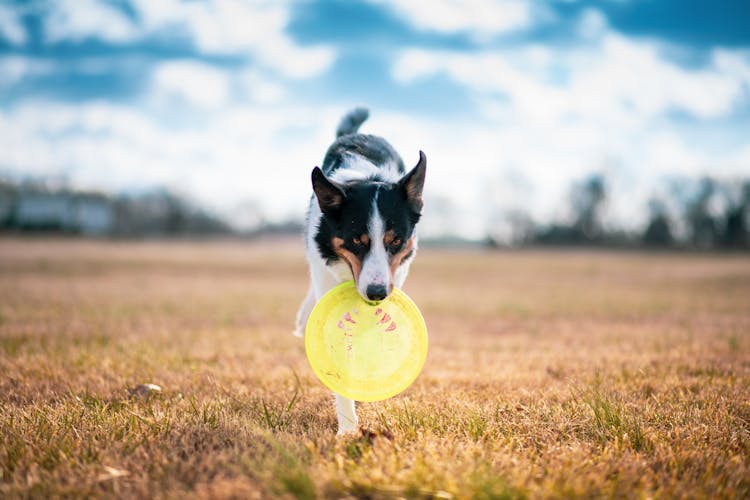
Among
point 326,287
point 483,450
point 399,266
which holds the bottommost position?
point 483,450

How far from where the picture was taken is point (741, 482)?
2.91m

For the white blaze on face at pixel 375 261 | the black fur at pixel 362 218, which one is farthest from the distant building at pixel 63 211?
the white blaze on face at pixel 375 261

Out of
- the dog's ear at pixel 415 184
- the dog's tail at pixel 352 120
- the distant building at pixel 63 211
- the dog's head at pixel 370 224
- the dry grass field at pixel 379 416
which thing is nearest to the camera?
the dry grass field at pixel 379 416

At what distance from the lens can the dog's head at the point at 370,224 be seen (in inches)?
145

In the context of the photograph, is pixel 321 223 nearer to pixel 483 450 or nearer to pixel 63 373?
pixel 483 450

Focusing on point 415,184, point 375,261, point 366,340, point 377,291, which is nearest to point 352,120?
point 415,184

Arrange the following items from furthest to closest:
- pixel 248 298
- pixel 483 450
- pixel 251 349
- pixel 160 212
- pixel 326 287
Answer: pixel 160 212 < pixel 248 298 < pixel 251 349 < pixel 326 287 < pixel 483 450

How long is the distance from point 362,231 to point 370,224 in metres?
0.08

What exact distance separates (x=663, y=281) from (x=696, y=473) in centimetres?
2465

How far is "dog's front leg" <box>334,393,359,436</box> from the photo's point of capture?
3.75 metres

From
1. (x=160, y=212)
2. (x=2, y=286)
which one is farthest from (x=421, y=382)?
Answer: (x=160, y=212)

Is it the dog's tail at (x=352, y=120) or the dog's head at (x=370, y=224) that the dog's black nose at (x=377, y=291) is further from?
the dog's tail at (x=352, y=120)

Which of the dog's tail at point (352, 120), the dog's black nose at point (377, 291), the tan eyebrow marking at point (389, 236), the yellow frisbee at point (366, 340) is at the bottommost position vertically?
the yellow frisbee at point (366, 340)

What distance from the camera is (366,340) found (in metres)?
4.03
